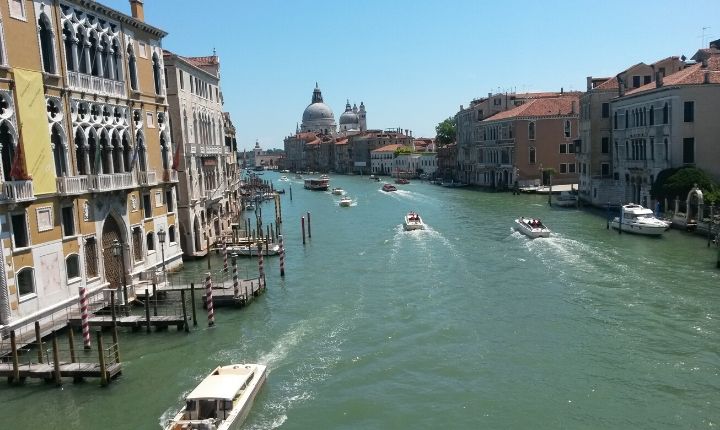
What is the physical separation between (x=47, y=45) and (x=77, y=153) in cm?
296

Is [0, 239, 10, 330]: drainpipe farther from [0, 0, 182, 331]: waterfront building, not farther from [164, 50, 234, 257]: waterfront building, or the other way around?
[164, 50, 234, 257]: waterfront building

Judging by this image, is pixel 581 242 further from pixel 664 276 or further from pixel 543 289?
pixel 543 289

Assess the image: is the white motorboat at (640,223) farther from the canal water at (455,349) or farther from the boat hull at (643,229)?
the canal water at (455,349)

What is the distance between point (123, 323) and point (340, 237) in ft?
59.5

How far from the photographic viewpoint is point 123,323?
16984 mm

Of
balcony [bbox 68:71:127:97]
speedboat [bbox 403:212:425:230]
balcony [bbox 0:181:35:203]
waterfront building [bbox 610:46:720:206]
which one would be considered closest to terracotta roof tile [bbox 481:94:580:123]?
waterfront building [bbox 610:46:720:206]

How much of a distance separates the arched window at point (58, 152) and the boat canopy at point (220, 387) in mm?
7877

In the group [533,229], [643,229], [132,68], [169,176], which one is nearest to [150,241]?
[169,176]

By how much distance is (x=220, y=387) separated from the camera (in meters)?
11.9

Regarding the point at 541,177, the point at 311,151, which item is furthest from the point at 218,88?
the point at 311,151

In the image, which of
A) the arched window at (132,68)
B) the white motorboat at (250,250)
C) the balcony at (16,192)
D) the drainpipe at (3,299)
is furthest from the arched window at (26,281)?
the white motorboat at (250,250)

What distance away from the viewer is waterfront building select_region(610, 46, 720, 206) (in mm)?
31734

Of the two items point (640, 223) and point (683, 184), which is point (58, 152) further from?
point (683, 184)

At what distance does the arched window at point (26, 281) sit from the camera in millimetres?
15359
